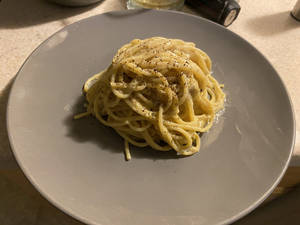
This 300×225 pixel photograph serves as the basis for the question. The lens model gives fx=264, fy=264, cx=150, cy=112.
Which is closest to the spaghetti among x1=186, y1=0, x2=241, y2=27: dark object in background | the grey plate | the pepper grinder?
the grey plate

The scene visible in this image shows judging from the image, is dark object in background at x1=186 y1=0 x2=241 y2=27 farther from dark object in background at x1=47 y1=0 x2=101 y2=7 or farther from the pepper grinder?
dark object in background at x1=47 y1=0 x2=101 y2=7

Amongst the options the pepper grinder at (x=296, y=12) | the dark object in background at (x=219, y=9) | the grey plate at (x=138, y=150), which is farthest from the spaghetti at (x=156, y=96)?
the pepper grinder at (x=296, y=12)

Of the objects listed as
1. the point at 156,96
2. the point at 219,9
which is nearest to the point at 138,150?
the point at 156,96

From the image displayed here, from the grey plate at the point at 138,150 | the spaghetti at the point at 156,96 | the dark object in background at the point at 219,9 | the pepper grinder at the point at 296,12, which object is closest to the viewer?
the grey plate at the point at 138,150

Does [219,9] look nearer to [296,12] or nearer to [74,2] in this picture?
[296,12]

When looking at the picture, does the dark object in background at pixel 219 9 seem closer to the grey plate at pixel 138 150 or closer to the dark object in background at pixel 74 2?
the grey plate at pixel 138 150

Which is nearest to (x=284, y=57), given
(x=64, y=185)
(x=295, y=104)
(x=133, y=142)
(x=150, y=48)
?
(x=295, y=104)
